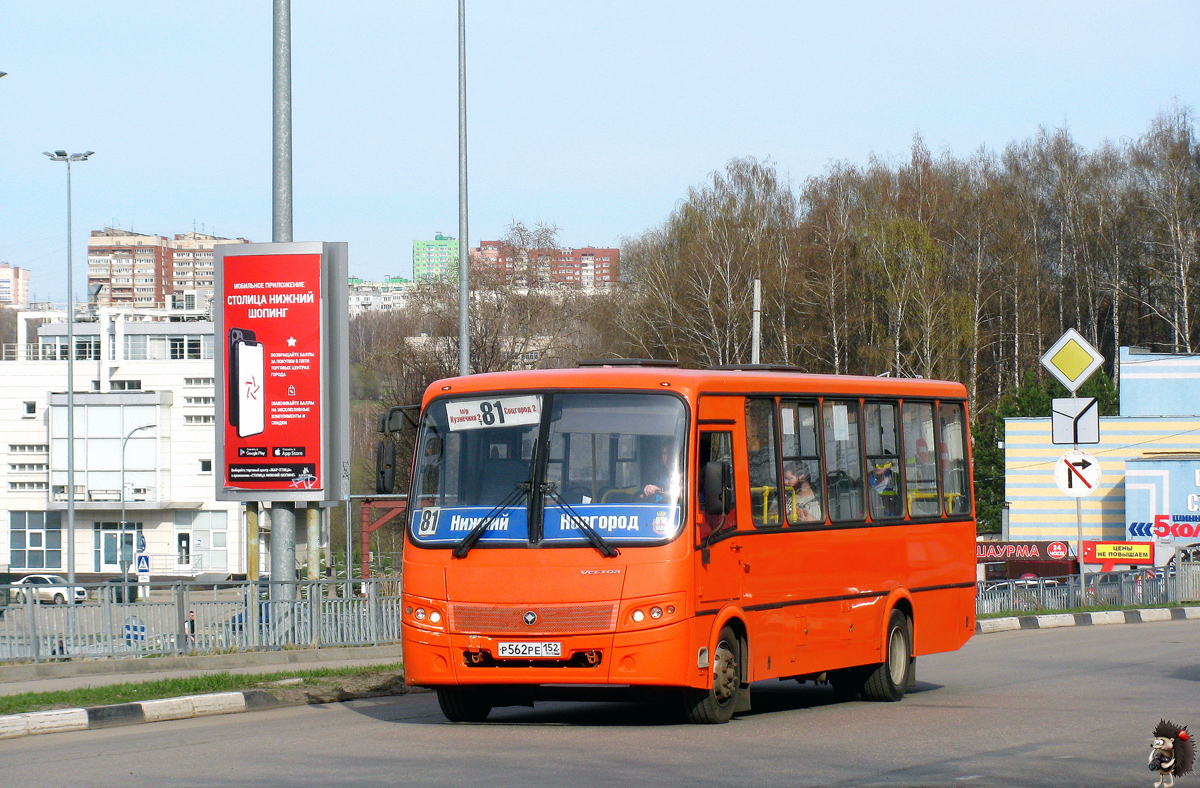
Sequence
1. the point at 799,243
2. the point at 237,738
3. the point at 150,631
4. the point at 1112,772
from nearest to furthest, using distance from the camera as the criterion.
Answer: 1. the point at 1112,772
2. the point at 237,738
3. the point at 150,631
4. the point at 799,243

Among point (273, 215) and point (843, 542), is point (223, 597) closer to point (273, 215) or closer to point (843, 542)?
point (273, 215)

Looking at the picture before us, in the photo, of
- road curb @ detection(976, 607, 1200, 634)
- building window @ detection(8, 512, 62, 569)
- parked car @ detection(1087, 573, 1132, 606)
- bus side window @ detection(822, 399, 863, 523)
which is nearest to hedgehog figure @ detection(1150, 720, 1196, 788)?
bus side window @ detection(822, 399, 863, 523)

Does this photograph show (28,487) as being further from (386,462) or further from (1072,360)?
(386,462)

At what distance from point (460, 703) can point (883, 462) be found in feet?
14.9

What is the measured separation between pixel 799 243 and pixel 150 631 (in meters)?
53.8

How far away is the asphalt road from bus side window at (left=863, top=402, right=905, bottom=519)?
174 cm

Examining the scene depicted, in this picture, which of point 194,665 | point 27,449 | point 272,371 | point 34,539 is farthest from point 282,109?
point 27,449

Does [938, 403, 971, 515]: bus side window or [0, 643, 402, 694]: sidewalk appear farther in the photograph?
[0, 643, 402, 694]: sidewalk

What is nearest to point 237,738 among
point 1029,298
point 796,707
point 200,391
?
point 796,707

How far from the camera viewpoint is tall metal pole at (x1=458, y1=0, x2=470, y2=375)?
24.2m

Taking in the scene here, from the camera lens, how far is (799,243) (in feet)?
228

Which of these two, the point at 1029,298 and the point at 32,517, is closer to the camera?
the point at 1029,298

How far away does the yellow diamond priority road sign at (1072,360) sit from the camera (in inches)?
877

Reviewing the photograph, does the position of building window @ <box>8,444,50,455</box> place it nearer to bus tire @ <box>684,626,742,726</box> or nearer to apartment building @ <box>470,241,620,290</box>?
apartment building @ <box>470,241,620,290</box>
